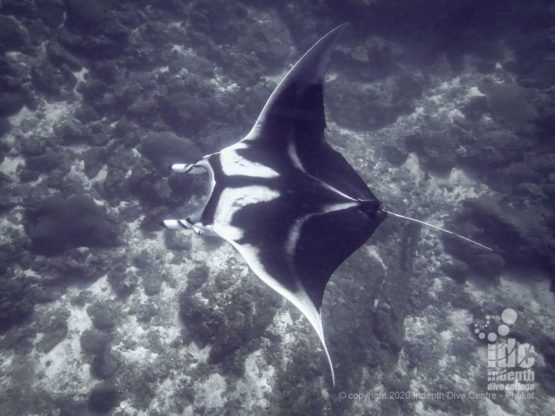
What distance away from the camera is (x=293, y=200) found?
11.6 feet

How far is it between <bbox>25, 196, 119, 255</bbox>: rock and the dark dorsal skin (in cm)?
435

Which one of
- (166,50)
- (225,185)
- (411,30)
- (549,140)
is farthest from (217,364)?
(411,30)

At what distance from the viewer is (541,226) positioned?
836 centimetres

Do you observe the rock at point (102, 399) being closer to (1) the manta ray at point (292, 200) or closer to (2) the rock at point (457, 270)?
(1) the manta ray at point (292, 200)

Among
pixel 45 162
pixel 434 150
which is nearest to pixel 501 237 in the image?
pixel 434 150

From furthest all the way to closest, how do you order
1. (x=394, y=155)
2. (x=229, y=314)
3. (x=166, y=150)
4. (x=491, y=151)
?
(x=491, y=151) < (x=394, y=155) < (x=166, y=150) < (x=229, y=314)

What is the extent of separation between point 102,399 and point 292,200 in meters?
5.02

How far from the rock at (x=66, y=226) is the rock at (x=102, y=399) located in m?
2.99

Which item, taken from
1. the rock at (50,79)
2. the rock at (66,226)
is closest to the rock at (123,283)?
the rock at (66,226)

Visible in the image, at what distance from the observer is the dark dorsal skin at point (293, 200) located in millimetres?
3152

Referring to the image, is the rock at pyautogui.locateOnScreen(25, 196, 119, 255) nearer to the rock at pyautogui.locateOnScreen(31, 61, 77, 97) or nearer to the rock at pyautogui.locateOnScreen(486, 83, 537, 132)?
the rock at pyautogui.locateOnScreen(31, 61, 77, 97)

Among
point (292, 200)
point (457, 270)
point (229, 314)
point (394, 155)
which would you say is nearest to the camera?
point (292, 200)

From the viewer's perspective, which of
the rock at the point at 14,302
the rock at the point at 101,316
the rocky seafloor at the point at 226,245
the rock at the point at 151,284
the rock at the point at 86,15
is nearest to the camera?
the rocky seafloor at the point at 226,245

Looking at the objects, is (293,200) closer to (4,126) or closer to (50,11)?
(4,126)
